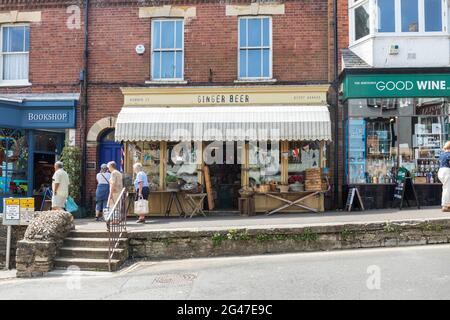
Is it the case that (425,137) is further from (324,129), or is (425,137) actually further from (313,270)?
(313,270)

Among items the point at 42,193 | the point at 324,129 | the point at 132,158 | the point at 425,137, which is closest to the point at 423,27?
the point at 425,137

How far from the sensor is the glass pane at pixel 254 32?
13734 mm

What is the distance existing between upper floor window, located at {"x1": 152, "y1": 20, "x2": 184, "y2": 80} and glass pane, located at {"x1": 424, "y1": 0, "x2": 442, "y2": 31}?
22.7 ft

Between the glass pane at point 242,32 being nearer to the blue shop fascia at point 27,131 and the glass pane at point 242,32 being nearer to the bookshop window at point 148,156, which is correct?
the bookshop window at point 148,156

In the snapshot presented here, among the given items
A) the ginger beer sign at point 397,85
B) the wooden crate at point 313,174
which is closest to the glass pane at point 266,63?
the ginger beer sign at point 397,85

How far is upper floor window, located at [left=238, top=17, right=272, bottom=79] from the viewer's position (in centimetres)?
1370

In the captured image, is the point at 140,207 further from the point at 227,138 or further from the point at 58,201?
the point at 227,138

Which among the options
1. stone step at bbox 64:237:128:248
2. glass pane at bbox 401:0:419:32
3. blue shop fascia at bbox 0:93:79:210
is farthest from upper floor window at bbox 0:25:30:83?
glass pane at bbox 401:0:419:32

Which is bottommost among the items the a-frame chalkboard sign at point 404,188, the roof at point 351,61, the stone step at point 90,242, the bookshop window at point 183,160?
the stone step at point 90,242

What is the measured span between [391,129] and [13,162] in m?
11.2

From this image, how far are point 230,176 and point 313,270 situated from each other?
247 inches

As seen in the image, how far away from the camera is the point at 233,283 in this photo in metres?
6.95

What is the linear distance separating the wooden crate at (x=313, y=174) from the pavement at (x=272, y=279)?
12.6ft

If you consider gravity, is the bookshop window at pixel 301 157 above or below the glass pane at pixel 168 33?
below
